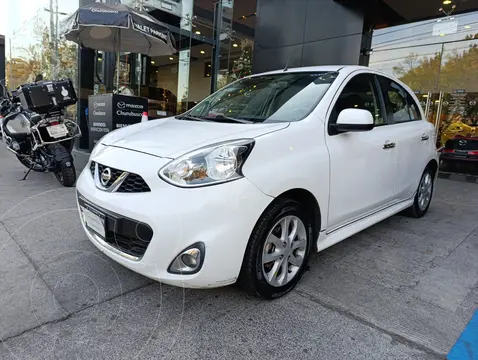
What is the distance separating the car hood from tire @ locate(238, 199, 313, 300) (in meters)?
0.51

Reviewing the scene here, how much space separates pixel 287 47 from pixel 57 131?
5.40 metres

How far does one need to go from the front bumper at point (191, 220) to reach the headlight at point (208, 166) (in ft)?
0.15

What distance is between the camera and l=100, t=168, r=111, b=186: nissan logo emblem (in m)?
2.17

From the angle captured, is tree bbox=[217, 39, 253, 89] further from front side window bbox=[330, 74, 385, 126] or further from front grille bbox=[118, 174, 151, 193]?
front grille bbox=[118, 174, 151, 193]

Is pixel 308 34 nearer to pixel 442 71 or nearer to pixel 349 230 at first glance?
pixel 442 71

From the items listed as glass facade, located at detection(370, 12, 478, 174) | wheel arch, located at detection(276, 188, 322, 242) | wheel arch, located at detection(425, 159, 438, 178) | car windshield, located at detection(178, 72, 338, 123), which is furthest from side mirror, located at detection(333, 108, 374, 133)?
glass facade, located at detection(370, 12, 478, 174)

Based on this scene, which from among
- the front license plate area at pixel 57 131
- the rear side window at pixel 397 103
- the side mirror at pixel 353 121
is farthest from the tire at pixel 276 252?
the front license plate area at pixel 57 131

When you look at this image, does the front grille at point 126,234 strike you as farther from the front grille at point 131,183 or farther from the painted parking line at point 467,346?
the painted parking line at point 467,346

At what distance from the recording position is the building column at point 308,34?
7020 millimetres

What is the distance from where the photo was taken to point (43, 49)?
11.4m

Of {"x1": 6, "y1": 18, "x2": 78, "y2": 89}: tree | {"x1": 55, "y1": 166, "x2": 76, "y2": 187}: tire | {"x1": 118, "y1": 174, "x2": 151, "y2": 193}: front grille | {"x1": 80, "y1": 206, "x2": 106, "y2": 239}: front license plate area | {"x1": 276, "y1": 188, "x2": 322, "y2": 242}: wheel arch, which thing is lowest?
{"x1": 55, "y1": 166, "x2": 76, "y2": 187}: tire

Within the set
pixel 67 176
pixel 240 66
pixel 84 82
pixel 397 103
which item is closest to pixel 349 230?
pixel 397 103

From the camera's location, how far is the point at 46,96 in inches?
209

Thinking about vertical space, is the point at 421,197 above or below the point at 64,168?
above
